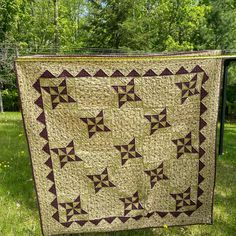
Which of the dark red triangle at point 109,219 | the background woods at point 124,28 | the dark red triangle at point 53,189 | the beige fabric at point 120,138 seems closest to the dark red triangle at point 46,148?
the beige fabric at point 120,138

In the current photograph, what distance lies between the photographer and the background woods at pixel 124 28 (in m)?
11.3

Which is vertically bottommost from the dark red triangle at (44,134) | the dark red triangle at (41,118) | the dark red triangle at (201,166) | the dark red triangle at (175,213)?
the dark red triangle at (175,213)

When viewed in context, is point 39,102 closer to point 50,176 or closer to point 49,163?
point 49,163

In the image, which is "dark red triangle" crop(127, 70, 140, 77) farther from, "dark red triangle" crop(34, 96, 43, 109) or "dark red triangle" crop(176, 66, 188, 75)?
"dark red triangle" crop(34, 96, 43, 109)

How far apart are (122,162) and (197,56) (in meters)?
1.13

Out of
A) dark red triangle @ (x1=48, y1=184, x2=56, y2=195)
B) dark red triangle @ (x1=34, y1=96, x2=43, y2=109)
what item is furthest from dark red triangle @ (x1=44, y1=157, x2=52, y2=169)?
dark red triangle @ (x1=34, y1=96, x2=43, y2=109)

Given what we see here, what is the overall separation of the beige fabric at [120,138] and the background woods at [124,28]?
4620mm

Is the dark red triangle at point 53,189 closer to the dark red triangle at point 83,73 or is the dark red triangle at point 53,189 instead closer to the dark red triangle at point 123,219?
the dark red triangle at point 123,219

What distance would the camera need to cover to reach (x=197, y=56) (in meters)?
2.40

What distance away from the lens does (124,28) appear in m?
11.0

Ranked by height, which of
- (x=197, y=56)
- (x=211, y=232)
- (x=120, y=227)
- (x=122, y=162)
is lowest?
(x=211, y=232)

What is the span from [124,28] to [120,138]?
925cm

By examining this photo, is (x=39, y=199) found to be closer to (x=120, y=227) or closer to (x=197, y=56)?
(x=120, y=227)

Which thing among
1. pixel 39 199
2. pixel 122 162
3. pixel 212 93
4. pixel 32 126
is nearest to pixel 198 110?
pixel 212 93
